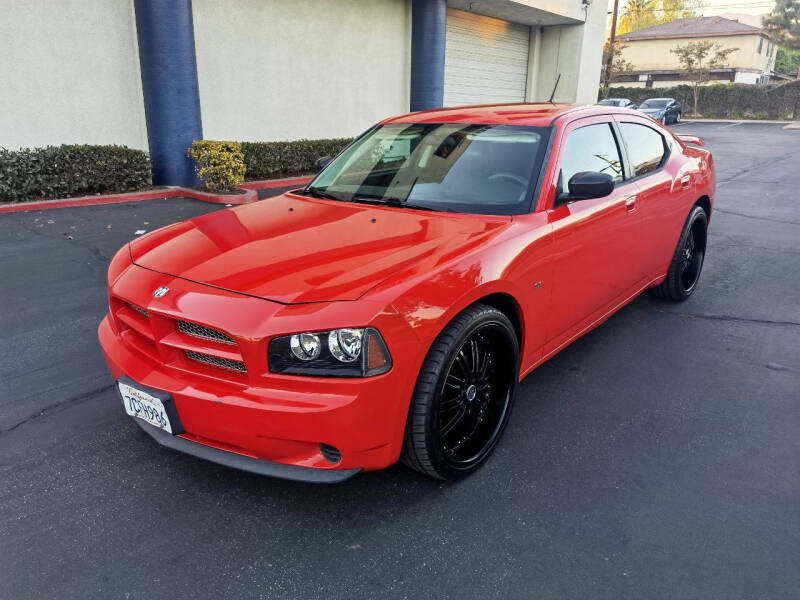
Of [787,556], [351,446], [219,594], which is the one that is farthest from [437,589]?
[787,556]

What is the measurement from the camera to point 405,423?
8.04 feet

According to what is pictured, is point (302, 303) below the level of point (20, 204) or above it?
above

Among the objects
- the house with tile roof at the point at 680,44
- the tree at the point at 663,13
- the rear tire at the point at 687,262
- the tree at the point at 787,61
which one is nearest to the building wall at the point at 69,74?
the rear tire at the point at 687,262

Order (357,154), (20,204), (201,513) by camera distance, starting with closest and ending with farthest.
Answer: (201,513) → (357,154) → (20,204)

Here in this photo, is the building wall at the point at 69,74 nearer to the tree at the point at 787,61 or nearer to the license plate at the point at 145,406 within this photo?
the license plate at the point at 145,406

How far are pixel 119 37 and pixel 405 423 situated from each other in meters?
9.75

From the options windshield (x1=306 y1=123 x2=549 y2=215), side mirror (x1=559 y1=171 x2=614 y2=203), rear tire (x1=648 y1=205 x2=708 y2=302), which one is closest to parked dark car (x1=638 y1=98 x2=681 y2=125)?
rear tire (x1=648 y1=205 x2=708 y2=302)

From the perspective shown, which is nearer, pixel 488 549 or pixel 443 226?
pixel 488 549

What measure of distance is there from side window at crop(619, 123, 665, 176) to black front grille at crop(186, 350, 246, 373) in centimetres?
310

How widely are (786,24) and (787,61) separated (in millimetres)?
5541

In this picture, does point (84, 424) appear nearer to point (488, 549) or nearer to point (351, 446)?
point (351, 446)

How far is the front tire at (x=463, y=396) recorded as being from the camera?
2488 millimetres

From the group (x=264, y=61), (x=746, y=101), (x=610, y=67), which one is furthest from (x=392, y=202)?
(x=746, y=101)

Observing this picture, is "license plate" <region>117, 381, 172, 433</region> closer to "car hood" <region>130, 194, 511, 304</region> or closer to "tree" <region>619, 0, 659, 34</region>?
"car hood" <region>130, 194, 511, 304</region>
